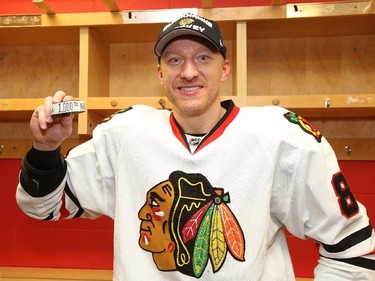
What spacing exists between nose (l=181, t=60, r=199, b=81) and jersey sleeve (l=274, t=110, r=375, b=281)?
29 centimetres

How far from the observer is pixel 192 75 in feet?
3.48

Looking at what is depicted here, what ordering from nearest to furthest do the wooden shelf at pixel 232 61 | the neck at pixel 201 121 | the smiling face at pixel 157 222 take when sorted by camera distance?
the smiling face at pixel 157 222 → the neck at pixel 201 121 → the wooden shelf at pixel 232 61

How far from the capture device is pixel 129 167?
106cm

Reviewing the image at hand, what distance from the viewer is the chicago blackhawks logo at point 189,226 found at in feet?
3.20

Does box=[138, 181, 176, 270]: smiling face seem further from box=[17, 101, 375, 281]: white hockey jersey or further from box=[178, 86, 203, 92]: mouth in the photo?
box=[178, 86, 203, 92]: mouth

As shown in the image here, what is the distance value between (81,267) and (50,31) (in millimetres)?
1100

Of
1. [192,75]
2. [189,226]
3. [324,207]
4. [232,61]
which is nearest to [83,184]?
[189,226]

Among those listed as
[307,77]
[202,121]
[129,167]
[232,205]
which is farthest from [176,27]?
[307,77]

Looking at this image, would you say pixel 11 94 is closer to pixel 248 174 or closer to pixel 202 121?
pixel 202 121

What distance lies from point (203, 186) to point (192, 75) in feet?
0.99

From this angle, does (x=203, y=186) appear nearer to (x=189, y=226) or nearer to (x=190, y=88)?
(x=189, y=226)

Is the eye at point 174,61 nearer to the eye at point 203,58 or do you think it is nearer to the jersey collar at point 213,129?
the eye at point 203,58

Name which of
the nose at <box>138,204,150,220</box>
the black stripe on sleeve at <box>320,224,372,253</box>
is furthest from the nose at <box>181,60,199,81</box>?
the black stripe on sleeve at <box>320,224,372,253</box>

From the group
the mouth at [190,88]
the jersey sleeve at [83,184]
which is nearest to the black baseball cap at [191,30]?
the mouth at [190,88]
